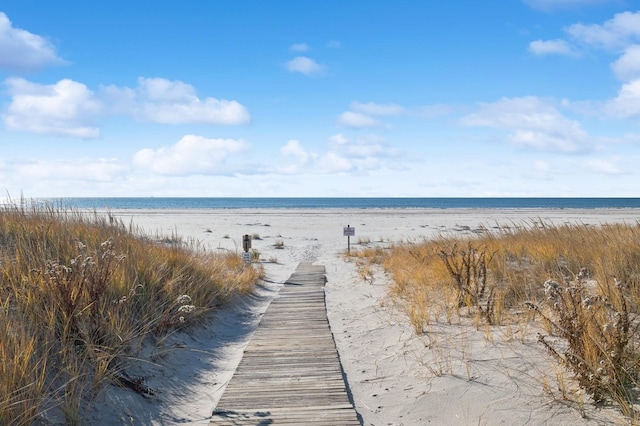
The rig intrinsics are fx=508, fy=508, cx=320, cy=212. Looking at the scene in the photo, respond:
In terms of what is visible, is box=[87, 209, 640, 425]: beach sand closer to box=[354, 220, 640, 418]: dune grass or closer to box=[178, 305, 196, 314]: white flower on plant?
box=[354, 220, 640, 418]: dune grass

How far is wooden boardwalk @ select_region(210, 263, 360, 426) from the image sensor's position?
4305 mm

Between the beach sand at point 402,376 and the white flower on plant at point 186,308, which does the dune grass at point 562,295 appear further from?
the white flower on plant at point 186,308

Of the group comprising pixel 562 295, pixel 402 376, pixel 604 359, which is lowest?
pixel 402 376

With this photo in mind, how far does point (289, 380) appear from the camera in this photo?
5.17 metres

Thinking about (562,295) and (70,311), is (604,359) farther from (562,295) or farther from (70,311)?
(70,311)

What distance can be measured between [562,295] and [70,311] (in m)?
4.76

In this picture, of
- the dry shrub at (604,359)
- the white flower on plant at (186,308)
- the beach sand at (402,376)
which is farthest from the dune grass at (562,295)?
the white flower on plant at (186,308)

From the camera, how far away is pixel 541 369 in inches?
193

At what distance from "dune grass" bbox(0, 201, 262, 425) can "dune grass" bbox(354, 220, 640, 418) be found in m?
3.45

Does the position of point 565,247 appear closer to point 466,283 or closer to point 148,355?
point 466,283

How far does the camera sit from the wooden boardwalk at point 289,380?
430 cm

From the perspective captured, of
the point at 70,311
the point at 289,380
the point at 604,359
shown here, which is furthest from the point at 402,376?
the point at 70,311

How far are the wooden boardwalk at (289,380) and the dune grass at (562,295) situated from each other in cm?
145

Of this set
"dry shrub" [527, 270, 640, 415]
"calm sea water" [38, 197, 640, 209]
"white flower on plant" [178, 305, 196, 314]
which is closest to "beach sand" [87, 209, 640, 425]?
"dry shrub" [527, 270, 640, 415]
